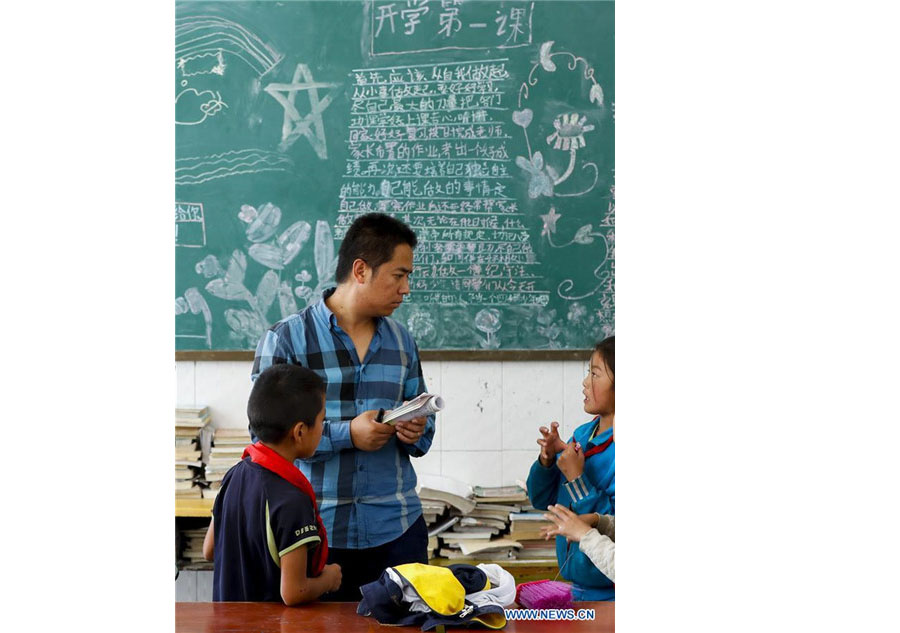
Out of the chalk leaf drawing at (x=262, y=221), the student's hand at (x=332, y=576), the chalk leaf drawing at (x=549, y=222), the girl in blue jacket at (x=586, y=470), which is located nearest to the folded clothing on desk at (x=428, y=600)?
the student's hand at (x=332, y=576)

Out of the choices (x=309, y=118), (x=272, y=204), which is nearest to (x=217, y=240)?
(x=272, y=204)

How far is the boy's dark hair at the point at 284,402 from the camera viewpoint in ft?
5.71

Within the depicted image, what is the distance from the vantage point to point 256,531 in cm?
162

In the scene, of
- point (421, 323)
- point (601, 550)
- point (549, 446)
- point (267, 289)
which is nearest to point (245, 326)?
point (267, 289)

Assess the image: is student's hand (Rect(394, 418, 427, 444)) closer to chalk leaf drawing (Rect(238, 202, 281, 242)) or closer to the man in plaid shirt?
the man in plaid shirt

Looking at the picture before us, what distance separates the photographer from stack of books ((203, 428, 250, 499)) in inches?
80.7

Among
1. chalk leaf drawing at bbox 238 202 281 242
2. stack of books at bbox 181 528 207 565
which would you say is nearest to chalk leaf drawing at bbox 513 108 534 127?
chalk leaf drawing at bbox 238 202 281 242

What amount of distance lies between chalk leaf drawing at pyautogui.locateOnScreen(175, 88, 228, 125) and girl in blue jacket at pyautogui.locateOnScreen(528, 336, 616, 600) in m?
1.22

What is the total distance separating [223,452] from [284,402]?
17.8 inches

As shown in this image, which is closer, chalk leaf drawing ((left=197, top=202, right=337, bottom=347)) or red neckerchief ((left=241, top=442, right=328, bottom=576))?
red neckerchief ((left=241, top=442, right=328, bottom=576))

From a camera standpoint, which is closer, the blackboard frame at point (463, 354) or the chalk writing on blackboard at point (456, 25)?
the chalk writing on blackboard at point (456, 25)

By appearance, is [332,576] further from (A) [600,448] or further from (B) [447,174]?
(B) [447,174]

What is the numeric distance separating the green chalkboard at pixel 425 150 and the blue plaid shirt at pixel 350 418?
0.34m

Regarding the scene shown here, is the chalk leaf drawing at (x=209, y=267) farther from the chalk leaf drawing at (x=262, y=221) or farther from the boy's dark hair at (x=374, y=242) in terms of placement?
the boy's dark hair at (x=374, y=242)
